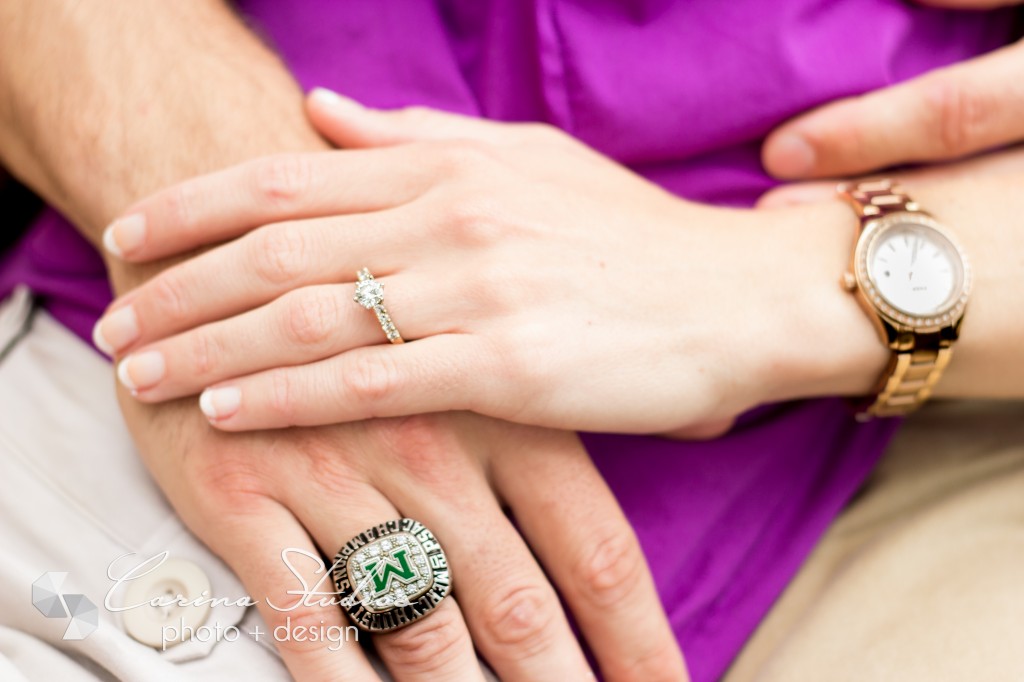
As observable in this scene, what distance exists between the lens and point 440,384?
2.91ft

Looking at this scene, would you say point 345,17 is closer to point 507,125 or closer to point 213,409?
point 507,125

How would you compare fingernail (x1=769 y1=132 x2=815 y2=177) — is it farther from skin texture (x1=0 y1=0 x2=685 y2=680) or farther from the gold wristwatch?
skin texture (x1=0 y1=0 x2=685 y2=680)

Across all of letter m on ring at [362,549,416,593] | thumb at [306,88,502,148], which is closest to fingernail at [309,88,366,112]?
thumb at [306,88,502,148]

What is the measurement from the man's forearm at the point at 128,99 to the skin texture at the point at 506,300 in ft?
0.33

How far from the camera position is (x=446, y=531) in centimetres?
92

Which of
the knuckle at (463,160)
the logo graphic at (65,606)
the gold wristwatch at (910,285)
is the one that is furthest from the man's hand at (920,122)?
the logo graphic at (65,606)

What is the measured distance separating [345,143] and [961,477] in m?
0.99

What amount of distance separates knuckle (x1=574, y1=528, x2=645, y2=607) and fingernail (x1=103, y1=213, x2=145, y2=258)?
647 mm

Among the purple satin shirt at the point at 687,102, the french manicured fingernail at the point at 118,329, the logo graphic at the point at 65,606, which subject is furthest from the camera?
the purple satin shirt at the point at 687,102

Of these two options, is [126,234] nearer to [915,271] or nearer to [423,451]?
[423,451]

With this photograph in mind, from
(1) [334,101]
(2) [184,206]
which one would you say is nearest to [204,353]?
(2) [184,206]

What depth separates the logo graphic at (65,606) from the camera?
0.86 metres

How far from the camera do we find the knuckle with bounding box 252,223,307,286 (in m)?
0.93

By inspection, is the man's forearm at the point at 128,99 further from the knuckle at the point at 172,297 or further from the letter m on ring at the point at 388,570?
the letter m on ring at the point at 388,570
